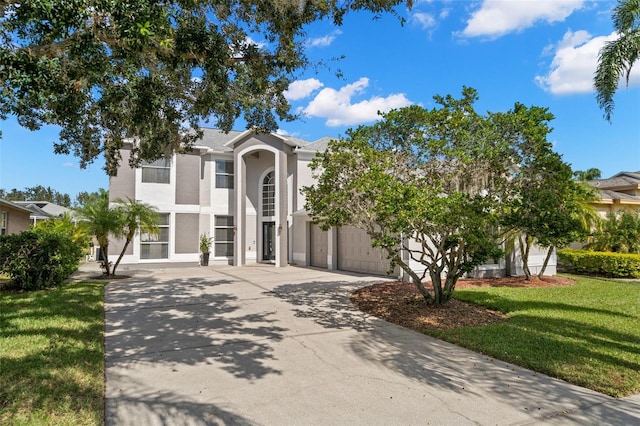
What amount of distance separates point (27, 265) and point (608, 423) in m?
13.6

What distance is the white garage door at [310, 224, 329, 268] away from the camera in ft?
61.1

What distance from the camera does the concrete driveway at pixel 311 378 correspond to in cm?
395

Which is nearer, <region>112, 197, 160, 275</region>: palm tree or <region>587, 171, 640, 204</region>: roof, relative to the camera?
<region>112, 197, 160, 275</region>: palm tree

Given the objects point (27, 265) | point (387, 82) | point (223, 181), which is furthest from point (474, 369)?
point (223, 181)

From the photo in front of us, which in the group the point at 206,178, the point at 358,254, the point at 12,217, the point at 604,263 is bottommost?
the point at 604,263

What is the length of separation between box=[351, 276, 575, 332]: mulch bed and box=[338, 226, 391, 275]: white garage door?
116 inches

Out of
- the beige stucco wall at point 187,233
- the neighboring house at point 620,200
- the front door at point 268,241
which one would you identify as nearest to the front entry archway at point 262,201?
the front door at point 268,241

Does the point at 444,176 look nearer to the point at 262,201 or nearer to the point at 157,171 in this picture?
the point at 262,201

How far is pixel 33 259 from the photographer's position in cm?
1141

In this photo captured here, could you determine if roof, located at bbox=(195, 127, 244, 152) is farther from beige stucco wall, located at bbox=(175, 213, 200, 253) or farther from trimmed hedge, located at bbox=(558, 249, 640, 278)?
trimmed hedge, located at bbox=(558, 249, 640, 278)

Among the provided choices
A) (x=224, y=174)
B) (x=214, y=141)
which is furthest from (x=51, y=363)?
(x=214, y=141)

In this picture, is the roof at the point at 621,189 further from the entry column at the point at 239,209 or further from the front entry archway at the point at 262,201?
the entry column at the point at 239,209

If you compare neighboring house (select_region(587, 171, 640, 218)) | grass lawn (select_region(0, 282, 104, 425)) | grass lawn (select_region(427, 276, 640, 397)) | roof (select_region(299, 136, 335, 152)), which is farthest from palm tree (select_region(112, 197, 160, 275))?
neighboring house (select_region(587, 171, 640, 218))

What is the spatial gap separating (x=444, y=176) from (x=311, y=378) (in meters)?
5.48
